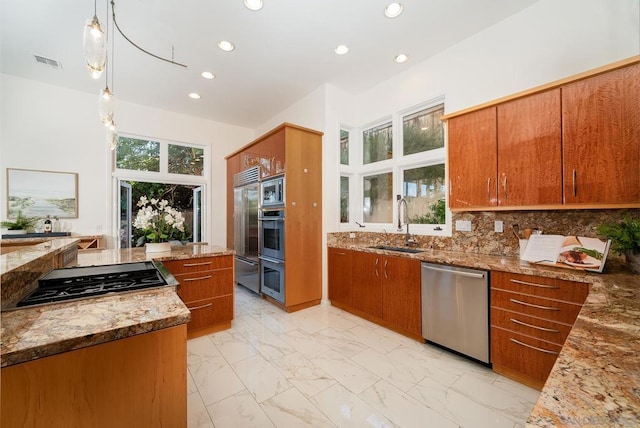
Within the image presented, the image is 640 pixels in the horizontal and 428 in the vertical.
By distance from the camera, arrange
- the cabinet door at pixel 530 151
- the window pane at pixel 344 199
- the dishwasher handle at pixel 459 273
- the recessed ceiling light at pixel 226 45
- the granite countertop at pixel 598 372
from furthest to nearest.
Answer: the window pane at pixel 344 199, the recessed ceiling light at pixel 226 45, the dishwasher handle at pixel 459 273, the cabinet door at pixel 530 151, the granite countertop at pixel 598 372

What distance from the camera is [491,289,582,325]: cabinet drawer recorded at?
65.2 inches

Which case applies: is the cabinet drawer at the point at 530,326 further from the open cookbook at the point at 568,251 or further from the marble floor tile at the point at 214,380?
the marble floor tile at the point at 214,380

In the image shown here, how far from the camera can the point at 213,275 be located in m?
2.68

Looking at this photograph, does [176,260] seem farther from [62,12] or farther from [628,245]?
[628,245]

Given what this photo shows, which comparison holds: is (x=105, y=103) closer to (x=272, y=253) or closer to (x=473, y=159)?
(x=272, y=253)

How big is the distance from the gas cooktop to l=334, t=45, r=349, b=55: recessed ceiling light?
285 centimetres

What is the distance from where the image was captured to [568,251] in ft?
6.17

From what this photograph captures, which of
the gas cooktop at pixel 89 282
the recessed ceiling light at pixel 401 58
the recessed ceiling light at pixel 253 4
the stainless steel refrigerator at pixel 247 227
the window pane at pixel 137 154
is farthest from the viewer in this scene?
the window pane at pixel 137 154

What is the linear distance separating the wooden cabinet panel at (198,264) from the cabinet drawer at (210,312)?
0.35 metres

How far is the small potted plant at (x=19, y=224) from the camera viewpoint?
10.6 ft

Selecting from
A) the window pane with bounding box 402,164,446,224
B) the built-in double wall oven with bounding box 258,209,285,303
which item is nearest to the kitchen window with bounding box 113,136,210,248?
the built-in double wall oven with bounding box 258,209,285,303

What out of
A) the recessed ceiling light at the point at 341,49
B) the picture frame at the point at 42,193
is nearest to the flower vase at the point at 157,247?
the picture frame at the point at 42,193

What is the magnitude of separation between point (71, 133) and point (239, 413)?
14.8ft

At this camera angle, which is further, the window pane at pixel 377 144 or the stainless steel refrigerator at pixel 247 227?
the stainless steel refrigerator at pixel 247 227
